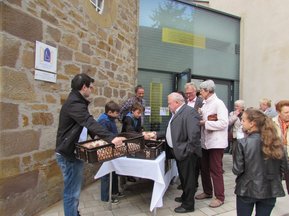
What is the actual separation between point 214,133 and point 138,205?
4.88 ft

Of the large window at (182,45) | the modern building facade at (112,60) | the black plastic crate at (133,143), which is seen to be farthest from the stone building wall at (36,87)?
the large window at (182,45)

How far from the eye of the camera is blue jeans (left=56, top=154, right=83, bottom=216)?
108 inches

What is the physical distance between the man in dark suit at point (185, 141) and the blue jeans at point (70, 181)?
4.05 feet

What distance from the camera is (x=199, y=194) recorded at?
421 cm

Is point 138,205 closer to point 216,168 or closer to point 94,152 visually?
point 216,168

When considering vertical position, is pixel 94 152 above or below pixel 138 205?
above

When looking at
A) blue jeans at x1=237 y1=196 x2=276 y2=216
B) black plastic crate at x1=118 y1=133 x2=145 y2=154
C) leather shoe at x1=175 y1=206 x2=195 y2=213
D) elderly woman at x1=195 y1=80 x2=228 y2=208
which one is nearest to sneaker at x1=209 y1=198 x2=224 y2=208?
elderly woman at x1=195 y1=80 x2=228 y2=208

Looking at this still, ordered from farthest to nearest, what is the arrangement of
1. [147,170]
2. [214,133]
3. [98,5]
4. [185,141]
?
[98,5]
[214,133]
[185,141]
[147,170]

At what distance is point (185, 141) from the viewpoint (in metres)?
3.36

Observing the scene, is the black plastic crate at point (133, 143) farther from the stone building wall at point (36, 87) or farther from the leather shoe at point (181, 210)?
the stone building wall at point (36, 87)

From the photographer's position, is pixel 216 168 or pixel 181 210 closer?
pixel 181 210

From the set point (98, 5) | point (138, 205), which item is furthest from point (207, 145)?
point (98, 5)

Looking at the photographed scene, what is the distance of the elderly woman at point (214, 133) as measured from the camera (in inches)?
144

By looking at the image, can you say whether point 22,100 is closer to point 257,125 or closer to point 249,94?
point 257,125
